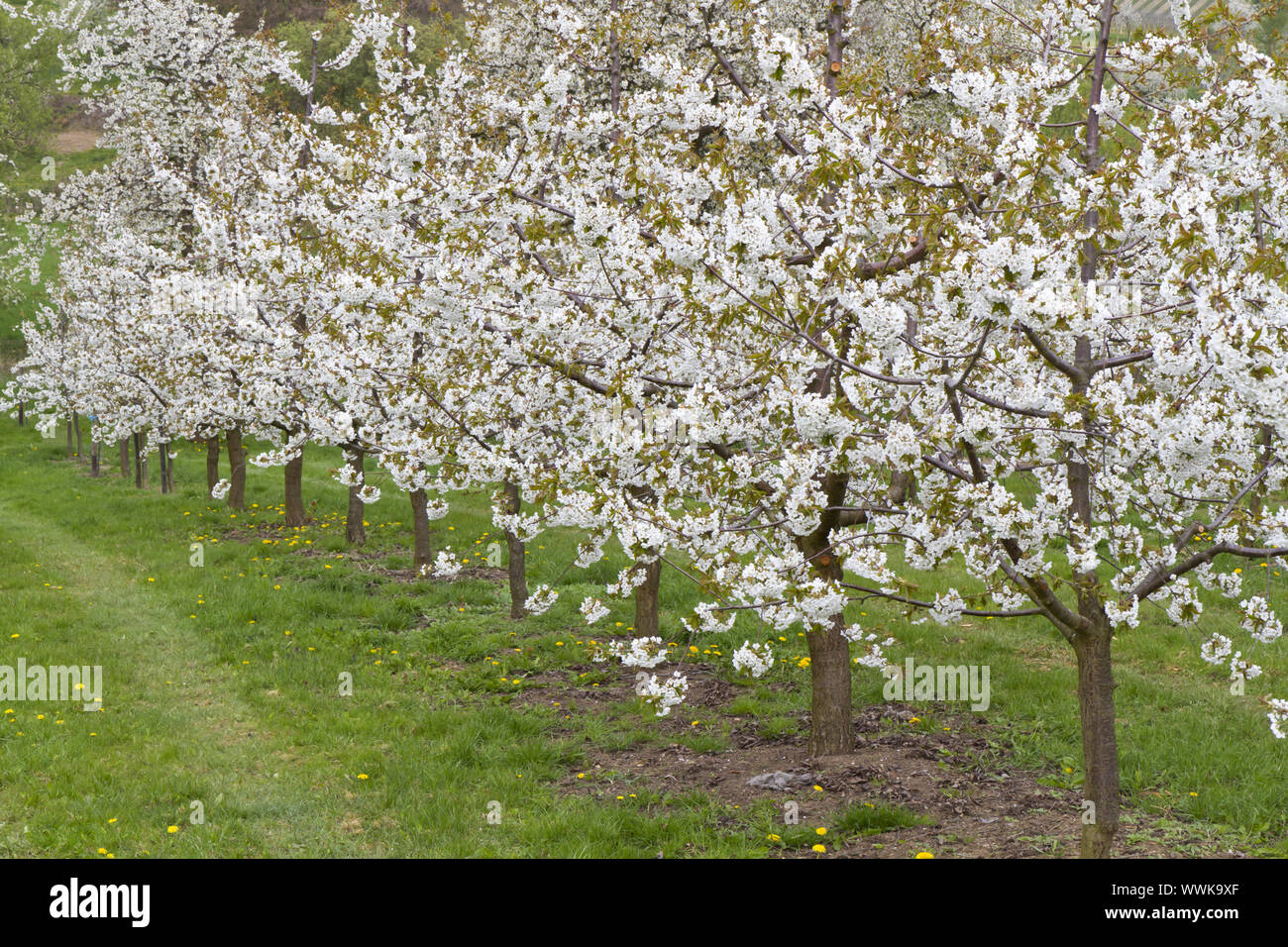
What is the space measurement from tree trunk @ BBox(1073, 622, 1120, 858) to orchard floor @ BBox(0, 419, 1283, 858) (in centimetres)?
49

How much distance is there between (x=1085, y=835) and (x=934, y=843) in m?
0.91

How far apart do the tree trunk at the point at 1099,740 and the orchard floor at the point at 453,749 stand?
49cm

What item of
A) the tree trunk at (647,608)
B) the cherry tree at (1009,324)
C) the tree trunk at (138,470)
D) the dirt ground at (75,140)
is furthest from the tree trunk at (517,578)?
the dirt ground at (75,140)

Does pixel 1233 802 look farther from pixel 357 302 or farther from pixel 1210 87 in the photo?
pixel 357 302

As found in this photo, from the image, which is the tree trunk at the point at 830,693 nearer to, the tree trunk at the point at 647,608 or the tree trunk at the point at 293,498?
the tree trunk at the point at 647,608

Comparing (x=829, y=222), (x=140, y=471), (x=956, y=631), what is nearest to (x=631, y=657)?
(x=829, y=222)

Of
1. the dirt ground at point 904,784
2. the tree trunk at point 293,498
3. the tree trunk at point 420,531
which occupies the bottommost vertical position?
the dirt ground at point 904,784

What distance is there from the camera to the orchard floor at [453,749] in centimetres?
633

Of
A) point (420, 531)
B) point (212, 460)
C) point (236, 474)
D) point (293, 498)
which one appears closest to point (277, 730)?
point (420, 531)

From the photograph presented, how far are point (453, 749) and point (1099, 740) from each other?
16.1 ft

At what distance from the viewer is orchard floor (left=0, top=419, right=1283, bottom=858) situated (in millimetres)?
6328

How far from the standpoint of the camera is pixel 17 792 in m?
7.29

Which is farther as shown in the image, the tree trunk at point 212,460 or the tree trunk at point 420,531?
the tree trunk at point 212,460

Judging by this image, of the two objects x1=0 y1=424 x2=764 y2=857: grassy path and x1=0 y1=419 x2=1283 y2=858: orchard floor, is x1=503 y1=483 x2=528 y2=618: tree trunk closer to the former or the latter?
x1=0 y1=419 x2=1283 y2=858: orchard floor
